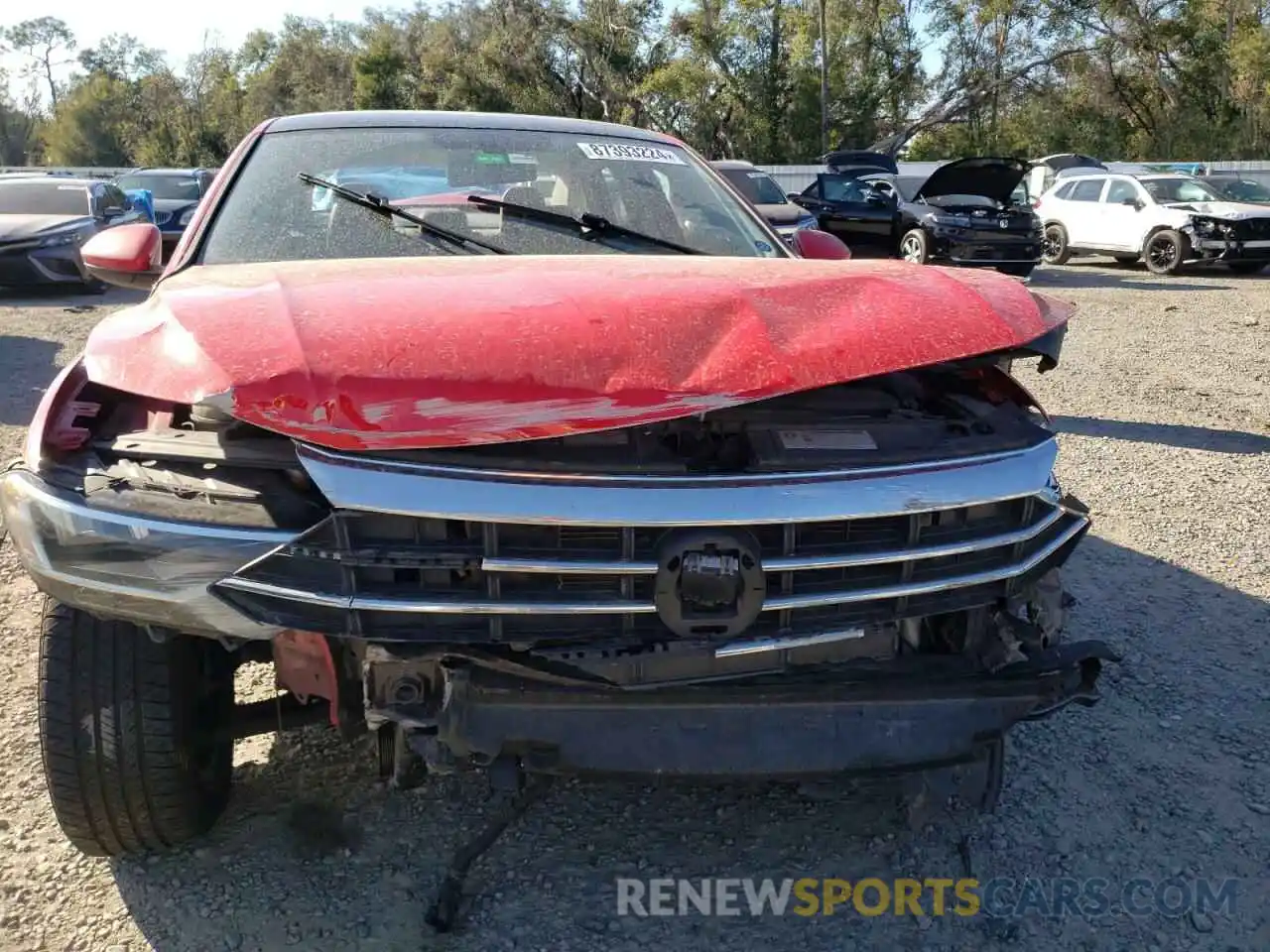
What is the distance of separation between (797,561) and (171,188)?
54.4ft

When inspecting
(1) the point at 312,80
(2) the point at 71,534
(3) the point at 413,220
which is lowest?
(2) the point at 71,534

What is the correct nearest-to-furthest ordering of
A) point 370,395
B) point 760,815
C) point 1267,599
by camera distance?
point 370,395 < point 760,815 < point 1267,599

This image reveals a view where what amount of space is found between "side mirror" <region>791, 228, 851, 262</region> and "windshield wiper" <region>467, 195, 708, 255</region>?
0.54 m

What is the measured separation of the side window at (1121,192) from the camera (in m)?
16.4

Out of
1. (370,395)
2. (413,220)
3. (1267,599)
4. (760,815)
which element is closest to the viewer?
(370,395)

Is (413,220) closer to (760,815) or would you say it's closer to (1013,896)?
(760,815)

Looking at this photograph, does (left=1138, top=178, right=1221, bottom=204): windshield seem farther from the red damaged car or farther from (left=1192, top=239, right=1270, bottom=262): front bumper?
the red damaged car

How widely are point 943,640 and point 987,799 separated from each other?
378mm

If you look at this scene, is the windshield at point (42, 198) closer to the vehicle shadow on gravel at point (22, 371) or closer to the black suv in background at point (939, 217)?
the vehicle shadow on gravel at point (22, 371)

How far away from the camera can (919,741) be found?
2.12 m

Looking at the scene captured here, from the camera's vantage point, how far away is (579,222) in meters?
3.15

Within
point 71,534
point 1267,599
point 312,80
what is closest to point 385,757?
point 71,534

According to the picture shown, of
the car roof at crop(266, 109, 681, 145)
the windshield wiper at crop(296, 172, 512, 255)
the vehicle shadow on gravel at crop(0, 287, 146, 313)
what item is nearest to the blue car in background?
the vehicle shadow on gravel at crop(0, 287, 146, 313)

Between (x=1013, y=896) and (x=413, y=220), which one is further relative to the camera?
(x=413, y=220)
